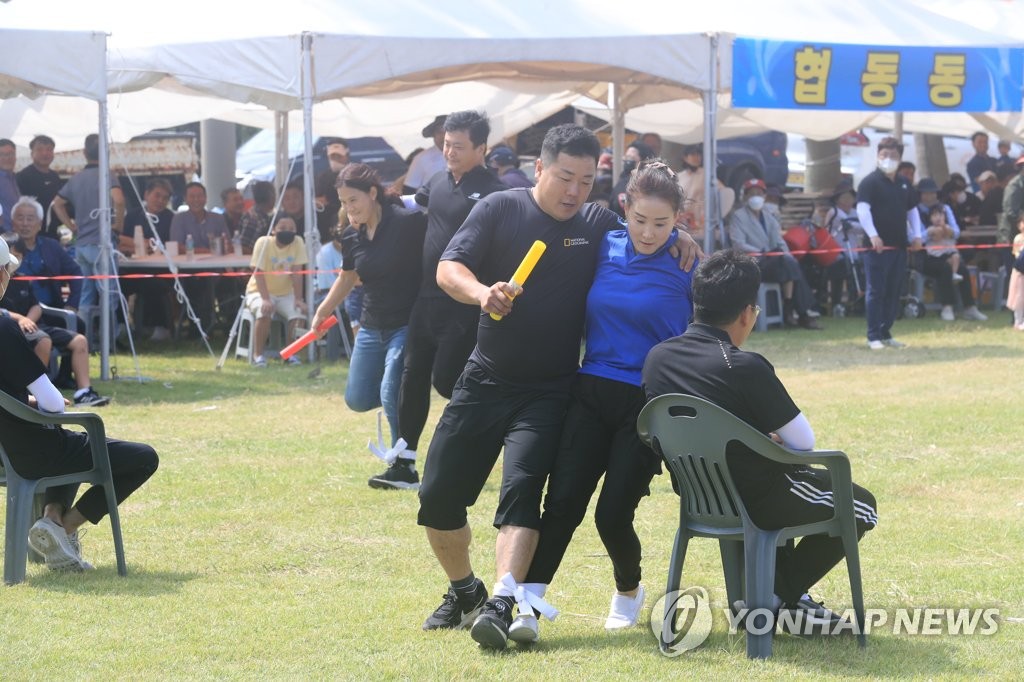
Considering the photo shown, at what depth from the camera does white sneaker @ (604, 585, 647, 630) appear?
16.0 ft

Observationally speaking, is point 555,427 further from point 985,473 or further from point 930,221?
point 930,221

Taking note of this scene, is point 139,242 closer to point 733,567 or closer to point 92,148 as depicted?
point 92,148

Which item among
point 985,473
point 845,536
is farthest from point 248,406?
point 845,536

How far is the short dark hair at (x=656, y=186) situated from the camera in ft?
15.1

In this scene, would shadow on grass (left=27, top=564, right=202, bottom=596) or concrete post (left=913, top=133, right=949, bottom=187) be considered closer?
shadow on grass (left=27, top=564, right=202, bottom=596)

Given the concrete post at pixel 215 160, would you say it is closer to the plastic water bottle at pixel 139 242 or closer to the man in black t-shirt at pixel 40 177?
the man in black t-shirt at pixel 40 177

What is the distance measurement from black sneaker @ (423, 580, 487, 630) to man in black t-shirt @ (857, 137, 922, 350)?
9562 millimetres

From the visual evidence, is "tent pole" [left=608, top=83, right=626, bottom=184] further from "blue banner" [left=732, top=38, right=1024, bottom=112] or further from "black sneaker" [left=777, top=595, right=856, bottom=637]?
"black sneaker" [left=777, top=595, right=856, bottom=637]

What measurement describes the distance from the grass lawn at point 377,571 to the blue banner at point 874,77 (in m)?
4.95

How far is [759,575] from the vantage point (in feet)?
14.3

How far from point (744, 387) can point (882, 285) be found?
9956 millimetres

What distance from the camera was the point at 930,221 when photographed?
1734 cm

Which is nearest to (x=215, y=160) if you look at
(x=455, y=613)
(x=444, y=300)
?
(x=444, y=300)

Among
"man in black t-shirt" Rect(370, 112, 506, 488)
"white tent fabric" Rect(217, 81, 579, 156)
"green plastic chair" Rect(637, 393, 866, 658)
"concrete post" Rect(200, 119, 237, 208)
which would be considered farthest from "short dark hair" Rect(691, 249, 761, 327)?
"concrete post" Rect(200, 119, 237, 208)
